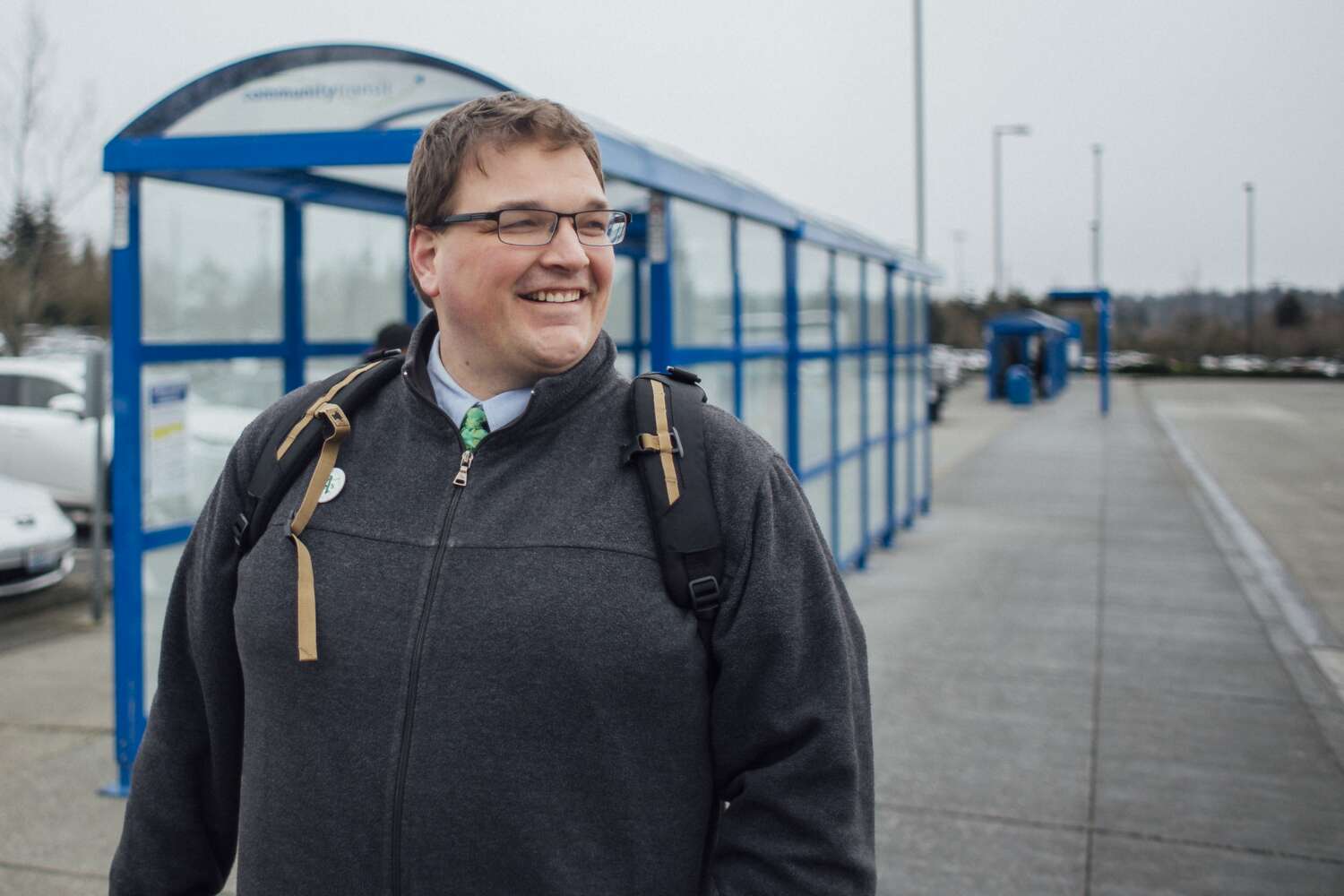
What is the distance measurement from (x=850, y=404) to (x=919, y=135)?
8.87m

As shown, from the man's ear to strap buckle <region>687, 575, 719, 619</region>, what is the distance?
54cm

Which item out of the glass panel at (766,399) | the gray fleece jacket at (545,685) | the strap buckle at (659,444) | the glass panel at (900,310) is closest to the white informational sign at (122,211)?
the gray fleece jacket at (545,685)

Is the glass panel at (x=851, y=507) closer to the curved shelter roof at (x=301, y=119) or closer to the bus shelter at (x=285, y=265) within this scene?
the bus shelter at (x=285, y=265)

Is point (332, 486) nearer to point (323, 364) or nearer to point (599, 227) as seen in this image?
point (599, 227)

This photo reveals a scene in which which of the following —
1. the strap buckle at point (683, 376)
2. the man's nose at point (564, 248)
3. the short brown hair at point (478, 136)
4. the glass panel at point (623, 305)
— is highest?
the glass panel at point (623, 305)

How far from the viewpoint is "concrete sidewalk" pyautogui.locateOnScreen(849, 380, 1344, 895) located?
3996 millimetres

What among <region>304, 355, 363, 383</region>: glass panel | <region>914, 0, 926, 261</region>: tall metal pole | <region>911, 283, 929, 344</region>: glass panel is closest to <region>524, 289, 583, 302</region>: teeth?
<region>304, 355, 363, 383</region>: glass panel

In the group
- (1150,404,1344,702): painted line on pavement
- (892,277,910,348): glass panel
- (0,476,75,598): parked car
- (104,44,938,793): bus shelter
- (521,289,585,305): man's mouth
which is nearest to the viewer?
(521,289,585,305): man's mouth

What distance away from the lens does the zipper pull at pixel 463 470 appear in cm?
162

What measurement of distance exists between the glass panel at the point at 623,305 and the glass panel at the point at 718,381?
28.0 inches

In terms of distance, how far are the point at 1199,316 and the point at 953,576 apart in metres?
64.2

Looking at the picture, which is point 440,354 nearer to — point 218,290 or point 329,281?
point 218,290

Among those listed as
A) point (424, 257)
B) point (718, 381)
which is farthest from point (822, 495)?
point (424, 257)

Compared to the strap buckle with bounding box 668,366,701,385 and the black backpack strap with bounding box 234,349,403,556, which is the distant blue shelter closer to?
the strap buckle with bounding box 668,366,701,385
